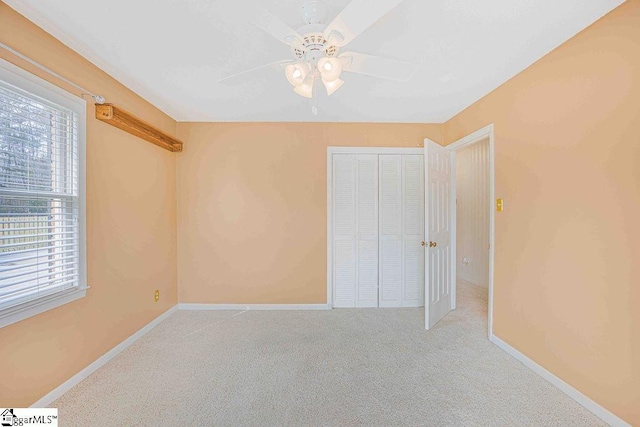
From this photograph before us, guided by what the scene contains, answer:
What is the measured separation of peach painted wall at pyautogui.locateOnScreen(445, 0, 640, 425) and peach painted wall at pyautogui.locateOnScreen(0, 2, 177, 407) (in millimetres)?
3436

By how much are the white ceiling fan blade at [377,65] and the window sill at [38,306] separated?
2329mm

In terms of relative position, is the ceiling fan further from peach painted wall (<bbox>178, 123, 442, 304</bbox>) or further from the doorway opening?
the doorway opening

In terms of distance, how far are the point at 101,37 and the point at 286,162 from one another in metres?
2.00

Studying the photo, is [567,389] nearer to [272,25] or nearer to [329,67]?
[329,67]

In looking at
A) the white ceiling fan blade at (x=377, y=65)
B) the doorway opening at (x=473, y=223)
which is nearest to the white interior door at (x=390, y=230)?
the doorway opening at (x=473, y=223)

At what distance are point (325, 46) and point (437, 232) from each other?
2.35 metres

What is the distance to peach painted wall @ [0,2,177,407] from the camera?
1.57 metres

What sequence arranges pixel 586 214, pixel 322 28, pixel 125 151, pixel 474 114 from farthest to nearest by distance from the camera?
pixel 474 114
pixel 125 151
pixel 586 214
pixel 322 28

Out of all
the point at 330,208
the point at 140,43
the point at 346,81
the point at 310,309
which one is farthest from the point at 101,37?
the point at 310,309

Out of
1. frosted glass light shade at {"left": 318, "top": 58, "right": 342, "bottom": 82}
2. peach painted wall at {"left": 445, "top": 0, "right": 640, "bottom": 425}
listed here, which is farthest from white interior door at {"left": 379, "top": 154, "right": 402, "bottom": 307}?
frosted glass light shade at {"left": 318, "top": 58, "right": 342, "bottom": 82}

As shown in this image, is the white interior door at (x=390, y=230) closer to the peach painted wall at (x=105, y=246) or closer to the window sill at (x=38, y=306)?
the peach painted wall at (x=105, y=246)

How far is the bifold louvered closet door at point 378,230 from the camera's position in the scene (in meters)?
3.40

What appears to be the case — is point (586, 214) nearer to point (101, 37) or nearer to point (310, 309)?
point (310, 309)

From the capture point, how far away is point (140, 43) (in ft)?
5.83
